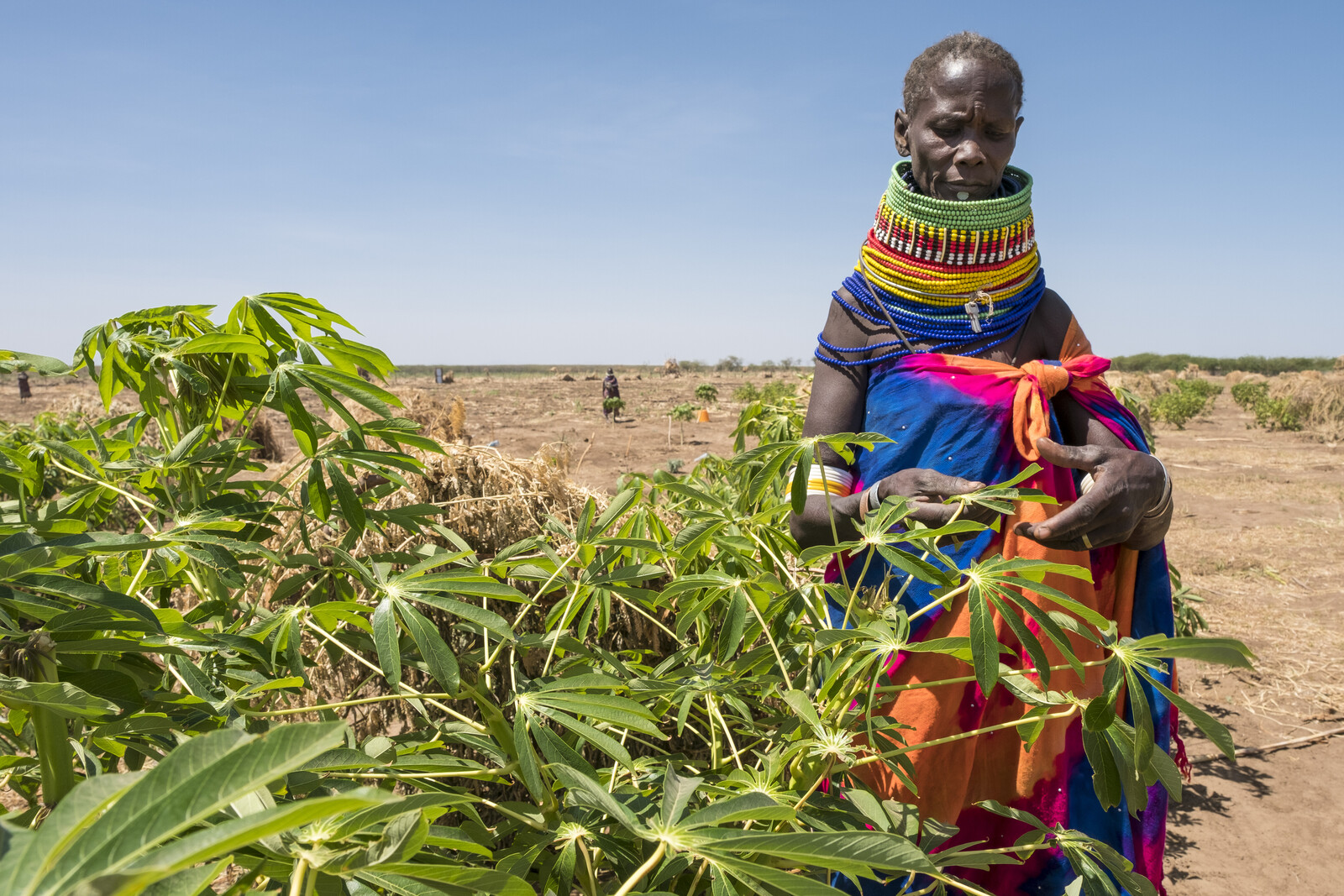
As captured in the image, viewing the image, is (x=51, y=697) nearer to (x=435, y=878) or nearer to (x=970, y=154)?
(x=435, y=878)

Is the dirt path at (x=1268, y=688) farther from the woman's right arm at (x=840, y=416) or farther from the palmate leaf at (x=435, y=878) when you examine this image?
the palmate leaf at (x=435, y=878)

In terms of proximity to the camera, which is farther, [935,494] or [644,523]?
[644,523]

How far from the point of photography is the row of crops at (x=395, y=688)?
51 centimetres

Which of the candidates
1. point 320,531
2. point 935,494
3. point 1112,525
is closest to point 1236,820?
point 1112,525

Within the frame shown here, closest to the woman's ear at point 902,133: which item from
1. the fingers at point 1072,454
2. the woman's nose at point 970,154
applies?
the woman's nose at point 970,154

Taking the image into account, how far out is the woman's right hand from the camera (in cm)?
100

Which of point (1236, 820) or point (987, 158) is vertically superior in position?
point (987, 158)

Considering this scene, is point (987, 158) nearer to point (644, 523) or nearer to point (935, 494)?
point (935, 494)

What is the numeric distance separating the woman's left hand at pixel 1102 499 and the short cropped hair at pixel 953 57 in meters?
0.61

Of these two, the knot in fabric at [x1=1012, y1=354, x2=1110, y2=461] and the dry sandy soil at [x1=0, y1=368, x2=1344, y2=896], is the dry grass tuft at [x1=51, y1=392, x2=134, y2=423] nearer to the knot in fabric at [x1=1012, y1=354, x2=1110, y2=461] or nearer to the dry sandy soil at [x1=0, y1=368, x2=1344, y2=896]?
the dry sandy soil at [x1=0, y1=368, x2=1344, y2=896]

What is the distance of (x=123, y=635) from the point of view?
76cm

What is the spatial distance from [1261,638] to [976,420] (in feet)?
14.5

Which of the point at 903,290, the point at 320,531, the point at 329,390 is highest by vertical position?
the point at 903,290

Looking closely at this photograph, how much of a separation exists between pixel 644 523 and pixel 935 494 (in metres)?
0.53
